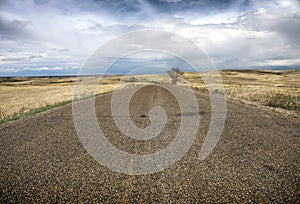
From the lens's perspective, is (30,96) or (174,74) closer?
(30,96)

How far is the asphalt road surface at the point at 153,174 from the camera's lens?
170 inches

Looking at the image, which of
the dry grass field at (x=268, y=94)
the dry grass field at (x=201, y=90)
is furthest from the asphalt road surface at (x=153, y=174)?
the dry grass field at (x=268, y=94)

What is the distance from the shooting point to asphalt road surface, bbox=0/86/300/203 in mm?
4324

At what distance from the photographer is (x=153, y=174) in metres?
5.29

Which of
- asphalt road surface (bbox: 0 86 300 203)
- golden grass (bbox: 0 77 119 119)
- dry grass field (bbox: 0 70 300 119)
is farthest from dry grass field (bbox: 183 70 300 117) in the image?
golden grass (bbox: 0 77 119 119)

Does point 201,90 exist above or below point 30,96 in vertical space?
above

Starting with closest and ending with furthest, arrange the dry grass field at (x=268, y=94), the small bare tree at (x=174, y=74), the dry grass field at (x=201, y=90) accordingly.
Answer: the dry grass field at (x=268, y=94)
the dry grass field at (x=201, y=90)
the small bare tree at (x=174, y=74)

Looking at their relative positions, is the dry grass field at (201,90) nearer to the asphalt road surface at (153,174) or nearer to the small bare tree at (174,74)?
the small bare tree at (174,74)

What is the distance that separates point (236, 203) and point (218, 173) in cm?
122

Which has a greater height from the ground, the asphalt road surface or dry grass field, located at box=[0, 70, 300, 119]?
the asphalt road surface

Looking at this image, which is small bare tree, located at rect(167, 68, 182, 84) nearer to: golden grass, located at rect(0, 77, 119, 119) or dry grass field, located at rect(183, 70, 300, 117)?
dry grass field, located at rect(183, 70, 300, 117)

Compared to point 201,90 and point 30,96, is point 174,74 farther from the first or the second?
point 30,96

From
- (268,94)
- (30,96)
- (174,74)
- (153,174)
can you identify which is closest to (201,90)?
(268,94)

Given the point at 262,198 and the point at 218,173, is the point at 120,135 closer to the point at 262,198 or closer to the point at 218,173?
the point at 218,173
